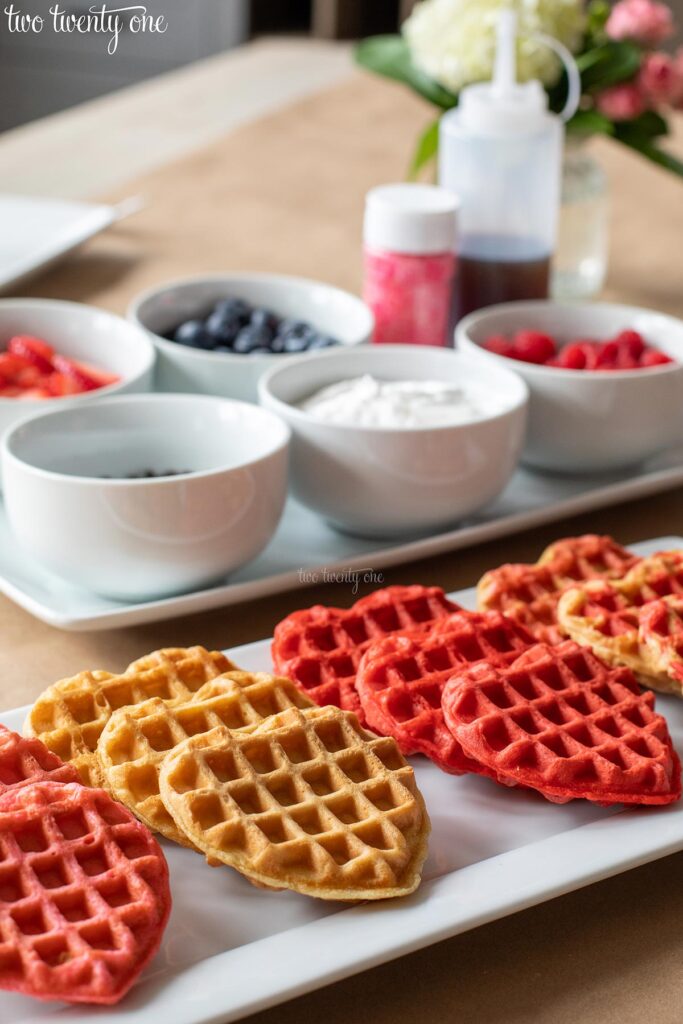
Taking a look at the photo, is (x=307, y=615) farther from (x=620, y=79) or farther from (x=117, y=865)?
(x=620, y=79)

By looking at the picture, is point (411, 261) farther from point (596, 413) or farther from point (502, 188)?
point (596, 413)

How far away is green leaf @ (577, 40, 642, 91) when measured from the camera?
214 centimetres

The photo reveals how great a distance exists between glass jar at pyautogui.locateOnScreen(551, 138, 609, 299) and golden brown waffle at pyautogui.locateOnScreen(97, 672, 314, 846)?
144 cm

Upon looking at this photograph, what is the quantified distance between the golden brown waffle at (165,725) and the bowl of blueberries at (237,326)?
63 centimetres

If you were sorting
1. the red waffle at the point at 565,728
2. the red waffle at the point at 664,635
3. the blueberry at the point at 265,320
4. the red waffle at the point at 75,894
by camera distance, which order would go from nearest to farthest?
the red waffle at the point at 75,894 < the red waffle at the point at 565,728 < the red waffle at the point at 664,635 < the blueberry at the point at 265,320

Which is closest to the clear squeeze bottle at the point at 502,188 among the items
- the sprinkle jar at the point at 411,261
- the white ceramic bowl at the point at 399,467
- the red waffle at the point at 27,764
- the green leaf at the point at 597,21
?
the sprinkle jar at the point at 411,261

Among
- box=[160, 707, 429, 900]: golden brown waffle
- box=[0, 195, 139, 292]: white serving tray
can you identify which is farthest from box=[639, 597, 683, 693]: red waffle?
box=[0, 195, 139, 292]: white serving tray

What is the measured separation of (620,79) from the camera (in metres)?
2.14

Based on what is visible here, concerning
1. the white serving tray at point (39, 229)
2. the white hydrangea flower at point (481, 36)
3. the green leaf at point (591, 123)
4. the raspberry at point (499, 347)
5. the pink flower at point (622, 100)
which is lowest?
the white serving tray at point (39, 229)

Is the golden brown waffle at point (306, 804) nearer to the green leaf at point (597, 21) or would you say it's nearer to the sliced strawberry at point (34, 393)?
the sliced strawberry at point (34, 393)

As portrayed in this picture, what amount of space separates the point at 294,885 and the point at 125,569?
486 mm

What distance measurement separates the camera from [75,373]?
163 centimetres

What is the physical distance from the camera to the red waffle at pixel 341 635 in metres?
1.15

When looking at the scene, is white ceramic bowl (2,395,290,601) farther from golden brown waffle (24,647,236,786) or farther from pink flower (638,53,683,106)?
pink flower (638,53,683,106)
